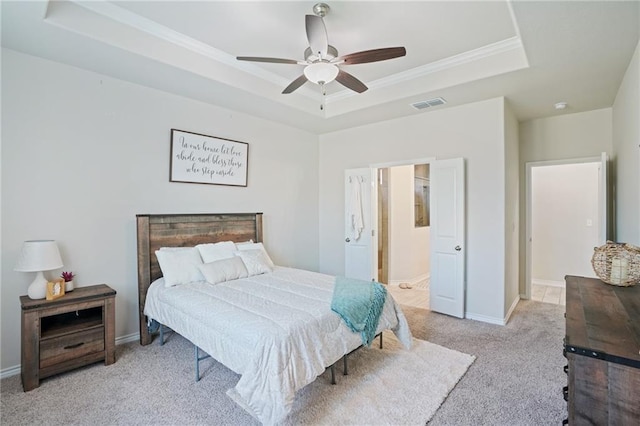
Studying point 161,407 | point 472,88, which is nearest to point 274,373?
point 161,407

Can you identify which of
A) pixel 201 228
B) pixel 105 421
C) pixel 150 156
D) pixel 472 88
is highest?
pixel 472 88

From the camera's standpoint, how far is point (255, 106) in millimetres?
3975

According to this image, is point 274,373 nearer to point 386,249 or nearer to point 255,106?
point 255,106

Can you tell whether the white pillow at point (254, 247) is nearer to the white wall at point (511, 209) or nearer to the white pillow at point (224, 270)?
the white pillow at point (224, 270)

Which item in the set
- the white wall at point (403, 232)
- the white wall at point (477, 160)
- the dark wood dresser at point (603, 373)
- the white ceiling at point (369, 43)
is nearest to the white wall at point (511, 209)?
the white wall at point (477, 160)

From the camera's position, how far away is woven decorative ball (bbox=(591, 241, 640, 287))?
1.97 meters

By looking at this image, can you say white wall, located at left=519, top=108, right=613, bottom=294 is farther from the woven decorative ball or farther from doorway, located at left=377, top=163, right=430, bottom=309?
the woven decorative ball

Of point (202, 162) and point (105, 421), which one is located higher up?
point (202, 162)

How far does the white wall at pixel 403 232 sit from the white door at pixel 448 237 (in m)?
1.55

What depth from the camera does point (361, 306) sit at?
252 centimetres

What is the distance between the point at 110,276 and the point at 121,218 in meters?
0.59

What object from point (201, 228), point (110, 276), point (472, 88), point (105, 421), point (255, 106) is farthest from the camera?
point (255, 106)

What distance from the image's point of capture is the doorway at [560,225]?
16.5 feet

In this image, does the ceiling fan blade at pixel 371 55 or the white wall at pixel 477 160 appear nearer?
the ceiling fan blade at pixel 371 55
